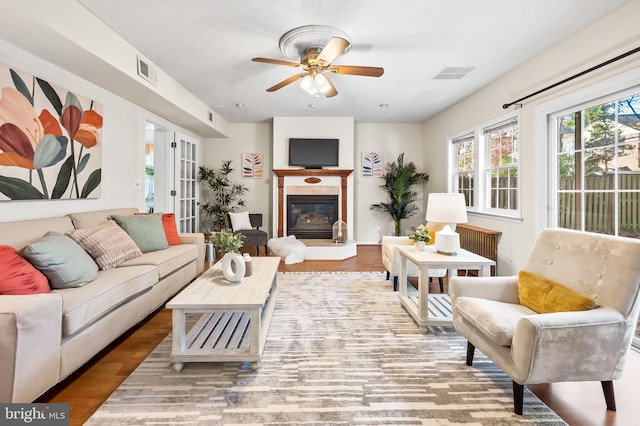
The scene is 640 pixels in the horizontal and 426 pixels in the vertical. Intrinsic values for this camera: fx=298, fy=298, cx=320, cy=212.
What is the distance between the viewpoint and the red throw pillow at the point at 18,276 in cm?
163

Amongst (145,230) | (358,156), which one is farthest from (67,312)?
(358,156)

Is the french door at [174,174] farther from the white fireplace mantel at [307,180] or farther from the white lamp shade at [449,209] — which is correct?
the white lamp shade at [449,209]

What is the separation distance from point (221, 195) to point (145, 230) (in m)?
2.98

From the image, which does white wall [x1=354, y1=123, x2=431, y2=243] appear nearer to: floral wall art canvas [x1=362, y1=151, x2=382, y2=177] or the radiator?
floral wall art canvas [x1=362, y1=151, x2=382, y2=177]

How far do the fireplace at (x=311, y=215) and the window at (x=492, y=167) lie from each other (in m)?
2.34

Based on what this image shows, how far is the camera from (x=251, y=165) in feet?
20.2

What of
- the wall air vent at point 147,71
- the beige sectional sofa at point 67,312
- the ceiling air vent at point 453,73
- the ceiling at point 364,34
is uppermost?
the ceiling air vent at point 453,73

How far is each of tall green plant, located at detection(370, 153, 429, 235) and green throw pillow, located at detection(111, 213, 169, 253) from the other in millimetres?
4104

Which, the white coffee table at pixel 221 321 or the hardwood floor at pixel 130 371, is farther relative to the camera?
the white coffee table at pixel 221 321

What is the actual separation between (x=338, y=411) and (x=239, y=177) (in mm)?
5295

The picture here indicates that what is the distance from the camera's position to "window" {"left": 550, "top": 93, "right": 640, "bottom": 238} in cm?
229

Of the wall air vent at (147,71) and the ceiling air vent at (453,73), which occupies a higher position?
the ceiling air vent at (453,73)

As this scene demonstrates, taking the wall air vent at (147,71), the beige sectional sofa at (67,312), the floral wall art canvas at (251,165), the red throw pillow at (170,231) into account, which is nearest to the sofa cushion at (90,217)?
the beige sectional sofa at (67,312)

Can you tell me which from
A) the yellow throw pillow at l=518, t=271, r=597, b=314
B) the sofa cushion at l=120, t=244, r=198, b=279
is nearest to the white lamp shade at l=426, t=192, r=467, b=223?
the yellow throw pillow at l=518, t=271, r=597, b=314
